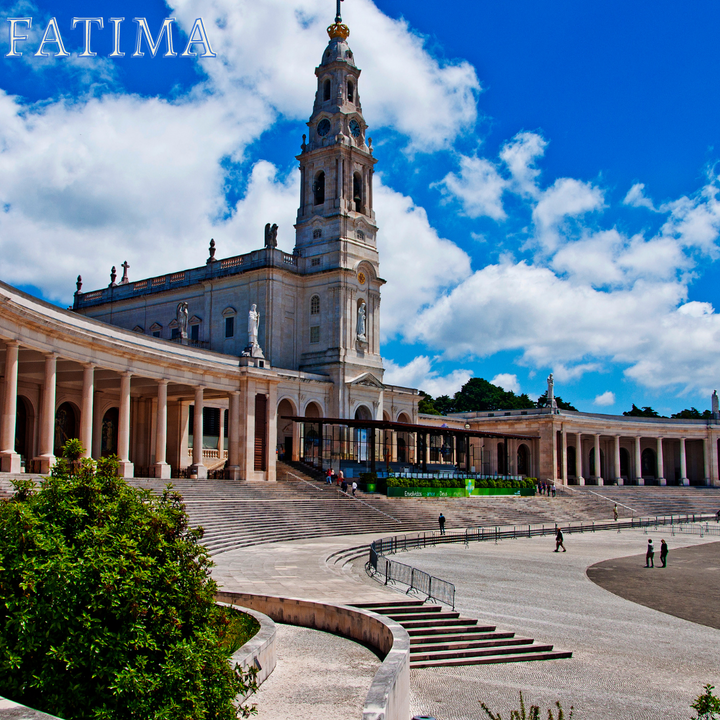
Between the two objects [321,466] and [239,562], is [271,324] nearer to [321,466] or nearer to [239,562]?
[321,466]

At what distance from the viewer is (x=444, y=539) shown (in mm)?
36719

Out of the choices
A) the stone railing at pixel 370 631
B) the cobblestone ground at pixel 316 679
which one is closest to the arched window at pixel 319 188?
the stone railing at pixel 370 631

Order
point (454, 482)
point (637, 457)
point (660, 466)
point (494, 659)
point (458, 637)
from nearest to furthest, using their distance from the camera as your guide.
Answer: point (494, 659), point (458, 637), point (454, 482), point (637, 457), point (660, 466)

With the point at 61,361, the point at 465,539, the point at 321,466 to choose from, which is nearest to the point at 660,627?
the point at 465,539

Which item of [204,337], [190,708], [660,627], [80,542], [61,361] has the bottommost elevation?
[660,627]

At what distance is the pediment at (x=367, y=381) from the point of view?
214ft

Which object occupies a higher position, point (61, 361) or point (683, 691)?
point (61, 361)

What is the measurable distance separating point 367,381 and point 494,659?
171 ft

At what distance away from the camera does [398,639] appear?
1258cm

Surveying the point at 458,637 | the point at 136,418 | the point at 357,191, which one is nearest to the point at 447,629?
the point at 458,637

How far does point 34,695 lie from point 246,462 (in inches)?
1585

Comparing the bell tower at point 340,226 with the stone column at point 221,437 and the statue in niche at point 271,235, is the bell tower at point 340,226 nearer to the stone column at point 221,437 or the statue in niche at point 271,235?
the statue in niche at point 271,235

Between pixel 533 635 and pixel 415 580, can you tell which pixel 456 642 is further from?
pixel 415 580

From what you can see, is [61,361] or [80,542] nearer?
[80,542]
